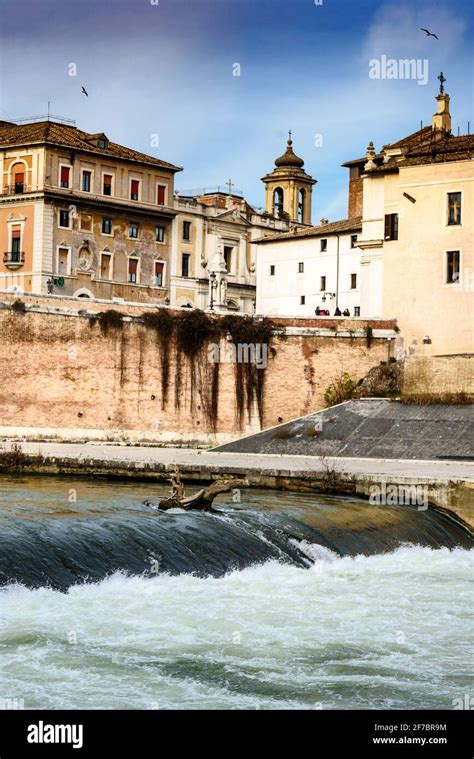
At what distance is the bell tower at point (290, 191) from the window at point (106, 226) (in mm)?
13420

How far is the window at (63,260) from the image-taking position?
5206 cm

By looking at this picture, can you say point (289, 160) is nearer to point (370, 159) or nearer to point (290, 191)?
point (290, 191)

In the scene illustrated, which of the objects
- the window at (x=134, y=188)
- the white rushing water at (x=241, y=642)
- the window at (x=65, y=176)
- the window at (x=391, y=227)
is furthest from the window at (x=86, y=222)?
the white rushing water at (x=241, y=642)

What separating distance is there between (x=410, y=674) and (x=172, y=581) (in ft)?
15.1

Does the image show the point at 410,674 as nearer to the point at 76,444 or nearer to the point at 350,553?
the point at 350,553

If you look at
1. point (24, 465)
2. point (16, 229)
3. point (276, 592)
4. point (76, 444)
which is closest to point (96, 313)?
point (76, 444)

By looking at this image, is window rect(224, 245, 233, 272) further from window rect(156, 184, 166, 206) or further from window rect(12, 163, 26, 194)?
window rect(12, 163, 26, 194)

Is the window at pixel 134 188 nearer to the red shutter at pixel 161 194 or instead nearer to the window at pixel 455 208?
the red shutter at pixel 161 194

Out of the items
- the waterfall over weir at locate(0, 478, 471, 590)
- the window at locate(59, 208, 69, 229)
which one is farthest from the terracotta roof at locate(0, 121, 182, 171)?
the waterfall over weir at locate(0, 478, 471, 590)

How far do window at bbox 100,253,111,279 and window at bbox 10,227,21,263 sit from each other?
358cm

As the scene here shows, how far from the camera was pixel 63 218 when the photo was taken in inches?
2058

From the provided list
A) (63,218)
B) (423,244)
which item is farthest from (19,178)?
(423,244)
